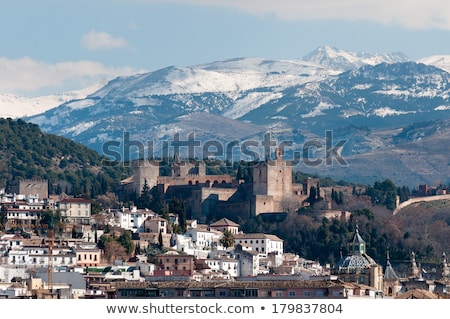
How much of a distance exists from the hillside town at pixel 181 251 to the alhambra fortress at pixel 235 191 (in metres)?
0.07

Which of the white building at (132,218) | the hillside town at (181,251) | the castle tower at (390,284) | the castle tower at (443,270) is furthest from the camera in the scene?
the white building at (132,218)

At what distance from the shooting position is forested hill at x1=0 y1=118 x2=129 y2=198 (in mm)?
145875

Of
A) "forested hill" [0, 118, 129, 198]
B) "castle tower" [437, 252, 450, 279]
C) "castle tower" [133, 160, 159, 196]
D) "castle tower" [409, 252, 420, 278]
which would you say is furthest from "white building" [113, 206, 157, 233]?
"forested hill" [0, 118, 129, 198]

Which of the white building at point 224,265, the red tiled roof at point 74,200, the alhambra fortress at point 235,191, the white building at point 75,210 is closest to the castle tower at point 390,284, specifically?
the white building at point 224,265

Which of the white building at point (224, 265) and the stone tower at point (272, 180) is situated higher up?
the stone tower at point (272, 180)

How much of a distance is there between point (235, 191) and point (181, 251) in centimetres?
2325

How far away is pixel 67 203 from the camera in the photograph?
11788cm

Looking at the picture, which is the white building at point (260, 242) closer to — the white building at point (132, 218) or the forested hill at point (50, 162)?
the white building at point (132, 218)

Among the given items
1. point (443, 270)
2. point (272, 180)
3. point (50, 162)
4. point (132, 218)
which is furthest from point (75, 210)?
point (50, 162)

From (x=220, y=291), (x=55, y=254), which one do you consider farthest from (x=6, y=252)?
(x=220, y=291)

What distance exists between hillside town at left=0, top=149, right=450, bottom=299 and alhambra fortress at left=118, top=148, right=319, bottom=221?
7cm

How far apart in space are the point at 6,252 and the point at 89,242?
247 inches

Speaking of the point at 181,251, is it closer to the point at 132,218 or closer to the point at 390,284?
the point at 132,218

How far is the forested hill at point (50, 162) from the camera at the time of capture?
479 ft
